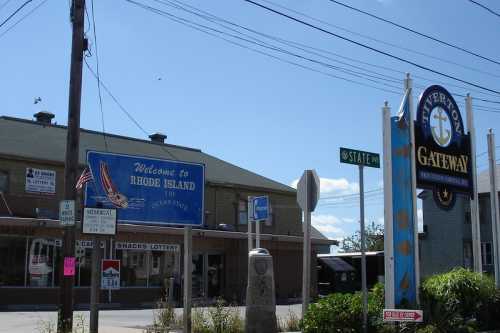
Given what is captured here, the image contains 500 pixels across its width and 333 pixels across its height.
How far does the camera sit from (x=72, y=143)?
13.4 meters

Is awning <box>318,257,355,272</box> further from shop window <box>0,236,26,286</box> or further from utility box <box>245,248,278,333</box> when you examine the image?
utility box <box>245,248,278,333</box>

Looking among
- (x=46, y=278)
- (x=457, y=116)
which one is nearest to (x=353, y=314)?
(x=457, y=116)

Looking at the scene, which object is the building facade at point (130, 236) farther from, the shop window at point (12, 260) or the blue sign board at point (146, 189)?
the blue sign board at point (146, 189)

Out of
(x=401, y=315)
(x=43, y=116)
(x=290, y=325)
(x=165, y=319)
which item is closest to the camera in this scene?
(x=401, y=315)

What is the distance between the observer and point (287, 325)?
15.9 m

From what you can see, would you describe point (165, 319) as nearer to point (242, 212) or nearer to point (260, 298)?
point (260, 298)

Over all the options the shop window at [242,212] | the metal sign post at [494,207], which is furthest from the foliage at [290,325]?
the shop window at [242,212]

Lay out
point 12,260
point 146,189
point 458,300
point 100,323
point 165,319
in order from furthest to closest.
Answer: point 12,260
point 100,323
point 458,300
point 165,319
point 146,189

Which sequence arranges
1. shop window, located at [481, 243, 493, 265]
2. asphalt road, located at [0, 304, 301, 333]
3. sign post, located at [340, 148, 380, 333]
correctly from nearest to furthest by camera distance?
sign post, located at [340, 148, 380, 333]
asphalt road, located at [0, 304, 301, 333]
shop window, located at [481, 243, 493, 265]

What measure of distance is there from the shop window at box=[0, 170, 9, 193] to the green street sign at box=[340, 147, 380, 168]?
65.8 feet

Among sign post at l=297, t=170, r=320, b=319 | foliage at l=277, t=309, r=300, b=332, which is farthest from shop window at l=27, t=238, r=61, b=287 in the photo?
sign post at l=297, t=170, r=320, b=319

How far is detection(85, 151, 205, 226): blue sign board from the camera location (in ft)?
43.6

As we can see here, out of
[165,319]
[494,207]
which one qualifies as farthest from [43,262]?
[494,207]

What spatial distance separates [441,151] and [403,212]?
109 inches
